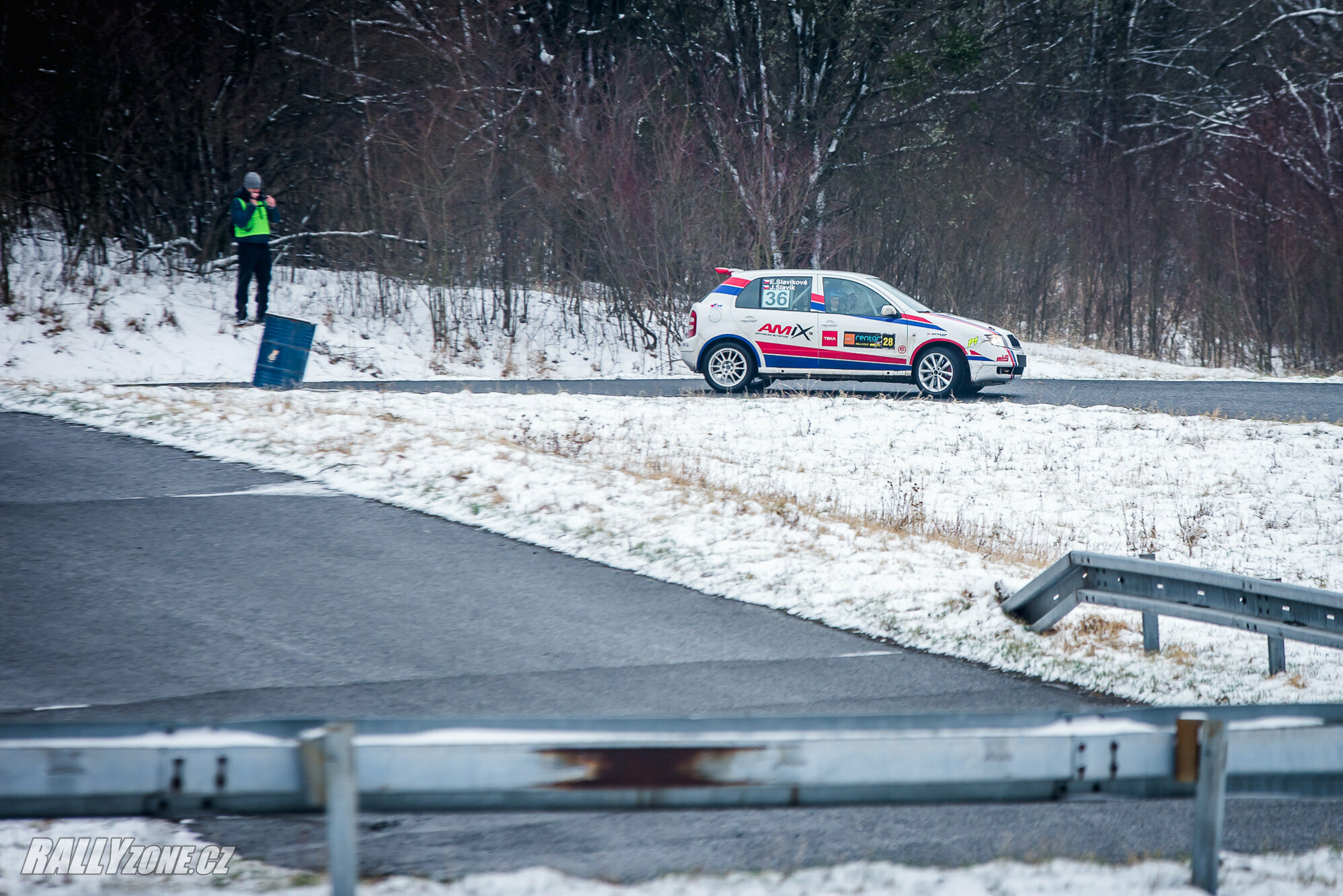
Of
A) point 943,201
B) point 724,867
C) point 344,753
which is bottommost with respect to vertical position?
point 724,867

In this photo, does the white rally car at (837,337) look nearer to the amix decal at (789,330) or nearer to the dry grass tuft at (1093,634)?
the amix decal at (789,330)

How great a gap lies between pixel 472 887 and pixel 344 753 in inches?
27.1

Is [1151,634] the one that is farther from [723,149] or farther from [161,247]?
[723,149]

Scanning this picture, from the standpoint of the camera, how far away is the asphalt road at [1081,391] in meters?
16.8

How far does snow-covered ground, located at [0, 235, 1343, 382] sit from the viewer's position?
19.7 metres

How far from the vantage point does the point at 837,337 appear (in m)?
17.0

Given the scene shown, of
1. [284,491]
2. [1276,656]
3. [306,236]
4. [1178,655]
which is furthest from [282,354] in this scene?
[1276,656]

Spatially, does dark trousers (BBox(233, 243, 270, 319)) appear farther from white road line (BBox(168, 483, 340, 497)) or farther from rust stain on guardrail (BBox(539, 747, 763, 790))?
rust stain on guardrail (BBox(539, 747, 763, 790))

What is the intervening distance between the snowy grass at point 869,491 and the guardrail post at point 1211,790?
2.70 m

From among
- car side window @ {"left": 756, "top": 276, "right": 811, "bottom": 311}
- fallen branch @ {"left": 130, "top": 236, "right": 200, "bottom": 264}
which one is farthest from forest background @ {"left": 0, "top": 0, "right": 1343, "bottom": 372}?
car side window @ {"left": 756, "top": 276, "right": 811, "bottom": 311}

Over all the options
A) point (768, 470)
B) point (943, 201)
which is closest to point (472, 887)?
point (768, 470)

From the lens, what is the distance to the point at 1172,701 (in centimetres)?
581

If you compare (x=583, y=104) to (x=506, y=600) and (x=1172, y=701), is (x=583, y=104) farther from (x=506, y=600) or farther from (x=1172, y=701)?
(x=1172, y=701)

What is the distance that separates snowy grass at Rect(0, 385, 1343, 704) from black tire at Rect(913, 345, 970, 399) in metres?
0.94
